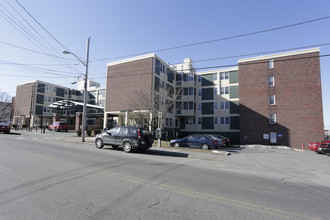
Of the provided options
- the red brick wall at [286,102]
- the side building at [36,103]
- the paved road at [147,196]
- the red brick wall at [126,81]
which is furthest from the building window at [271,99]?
the side building at [36,103]

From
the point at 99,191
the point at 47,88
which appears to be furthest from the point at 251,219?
the point at 47,88

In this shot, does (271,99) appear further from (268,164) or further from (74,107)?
(74,107)

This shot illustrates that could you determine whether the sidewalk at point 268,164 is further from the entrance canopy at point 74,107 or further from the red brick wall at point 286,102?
the entrance canopy at point 74,107

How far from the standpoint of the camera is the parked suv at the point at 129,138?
40.9 feet

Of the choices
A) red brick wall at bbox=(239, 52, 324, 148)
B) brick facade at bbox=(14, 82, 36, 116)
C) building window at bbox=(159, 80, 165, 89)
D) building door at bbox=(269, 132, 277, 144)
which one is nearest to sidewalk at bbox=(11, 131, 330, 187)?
red brick wall at bbox=(239, 52, 324, 148)

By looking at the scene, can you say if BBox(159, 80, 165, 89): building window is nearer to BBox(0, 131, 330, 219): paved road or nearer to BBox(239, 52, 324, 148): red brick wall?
BBox(239, 52, 324, 148): red brick wall

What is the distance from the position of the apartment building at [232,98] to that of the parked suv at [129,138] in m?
7.89

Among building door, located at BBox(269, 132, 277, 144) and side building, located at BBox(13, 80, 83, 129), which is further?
side building, located at BBox(13, 80, 83, 129)

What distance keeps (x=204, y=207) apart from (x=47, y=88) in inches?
2400

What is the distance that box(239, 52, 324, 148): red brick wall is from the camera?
2602cm

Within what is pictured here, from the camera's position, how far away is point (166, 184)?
5703 mm

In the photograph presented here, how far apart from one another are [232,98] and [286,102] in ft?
28.4

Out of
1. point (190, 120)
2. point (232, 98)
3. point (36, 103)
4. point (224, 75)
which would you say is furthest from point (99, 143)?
point (36, 103)

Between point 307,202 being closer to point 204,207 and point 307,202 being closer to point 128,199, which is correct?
point 204,207
